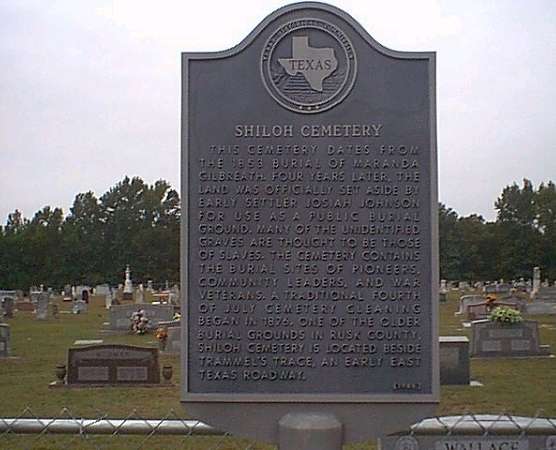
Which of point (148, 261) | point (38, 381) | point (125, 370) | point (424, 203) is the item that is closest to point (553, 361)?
point (125, 370)

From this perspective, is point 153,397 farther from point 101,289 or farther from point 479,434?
point 101,289

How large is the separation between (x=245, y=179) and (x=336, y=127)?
28.9 inches

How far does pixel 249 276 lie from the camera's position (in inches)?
227

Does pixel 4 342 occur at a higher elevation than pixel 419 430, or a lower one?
Answer: lower

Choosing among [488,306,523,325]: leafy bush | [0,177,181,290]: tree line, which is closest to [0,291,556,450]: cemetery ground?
[488,306,523,325]: leafy bush

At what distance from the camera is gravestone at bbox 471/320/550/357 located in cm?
2052

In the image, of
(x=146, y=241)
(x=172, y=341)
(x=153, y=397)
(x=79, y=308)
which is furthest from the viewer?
(x=146, y=241)

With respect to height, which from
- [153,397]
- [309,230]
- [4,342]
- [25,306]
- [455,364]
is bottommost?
[25,306]

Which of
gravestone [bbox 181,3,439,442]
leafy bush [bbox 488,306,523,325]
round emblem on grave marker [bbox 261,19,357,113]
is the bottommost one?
leafy bush [bbox 488,306,523,325]

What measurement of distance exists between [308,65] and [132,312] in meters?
25.3

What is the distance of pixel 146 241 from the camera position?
255 feet

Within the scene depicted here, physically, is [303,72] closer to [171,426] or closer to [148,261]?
[171,426]

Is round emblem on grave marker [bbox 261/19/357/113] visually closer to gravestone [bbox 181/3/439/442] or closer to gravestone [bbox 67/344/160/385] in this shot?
gravestone [bbox 181/3/439/442]

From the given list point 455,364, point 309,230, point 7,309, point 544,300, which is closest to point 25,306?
point 7,309
